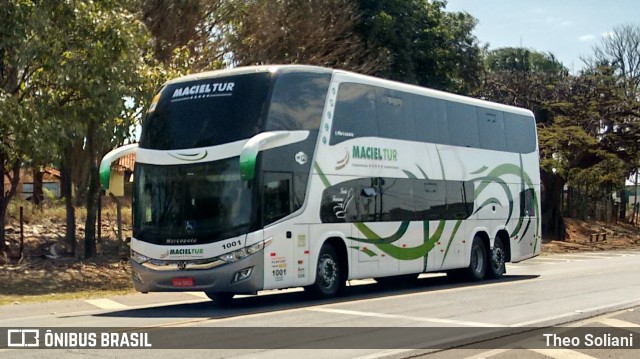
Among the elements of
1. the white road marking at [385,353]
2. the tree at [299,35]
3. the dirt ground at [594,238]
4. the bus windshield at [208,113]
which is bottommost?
the white road marking at [385,353]

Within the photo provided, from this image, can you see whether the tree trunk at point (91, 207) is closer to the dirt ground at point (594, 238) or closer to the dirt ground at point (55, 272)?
the dirt ground at point (55, 272)

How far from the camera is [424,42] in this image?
41.0 metres

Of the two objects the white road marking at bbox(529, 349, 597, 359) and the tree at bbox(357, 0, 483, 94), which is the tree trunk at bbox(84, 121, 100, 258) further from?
the white road marking at bbox(529, 349, 597, 359)

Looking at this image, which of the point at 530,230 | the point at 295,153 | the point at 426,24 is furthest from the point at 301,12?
the point at 295,153

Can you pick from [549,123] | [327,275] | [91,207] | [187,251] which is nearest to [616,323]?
[327,275]

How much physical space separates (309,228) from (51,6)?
9347 mm

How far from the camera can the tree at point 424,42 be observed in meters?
38.6

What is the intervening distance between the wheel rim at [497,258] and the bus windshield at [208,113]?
9310mm

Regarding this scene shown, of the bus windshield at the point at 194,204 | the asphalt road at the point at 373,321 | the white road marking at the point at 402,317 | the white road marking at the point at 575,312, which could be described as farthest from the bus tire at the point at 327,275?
the white road marking at the point at 575,312

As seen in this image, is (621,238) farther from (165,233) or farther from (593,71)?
(165,233)

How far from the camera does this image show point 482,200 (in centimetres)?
2214

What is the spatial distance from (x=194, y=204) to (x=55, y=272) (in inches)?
412

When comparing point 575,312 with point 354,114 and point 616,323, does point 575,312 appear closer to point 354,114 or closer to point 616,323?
point 616,323

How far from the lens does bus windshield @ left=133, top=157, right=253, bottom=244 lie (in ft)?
50.2
